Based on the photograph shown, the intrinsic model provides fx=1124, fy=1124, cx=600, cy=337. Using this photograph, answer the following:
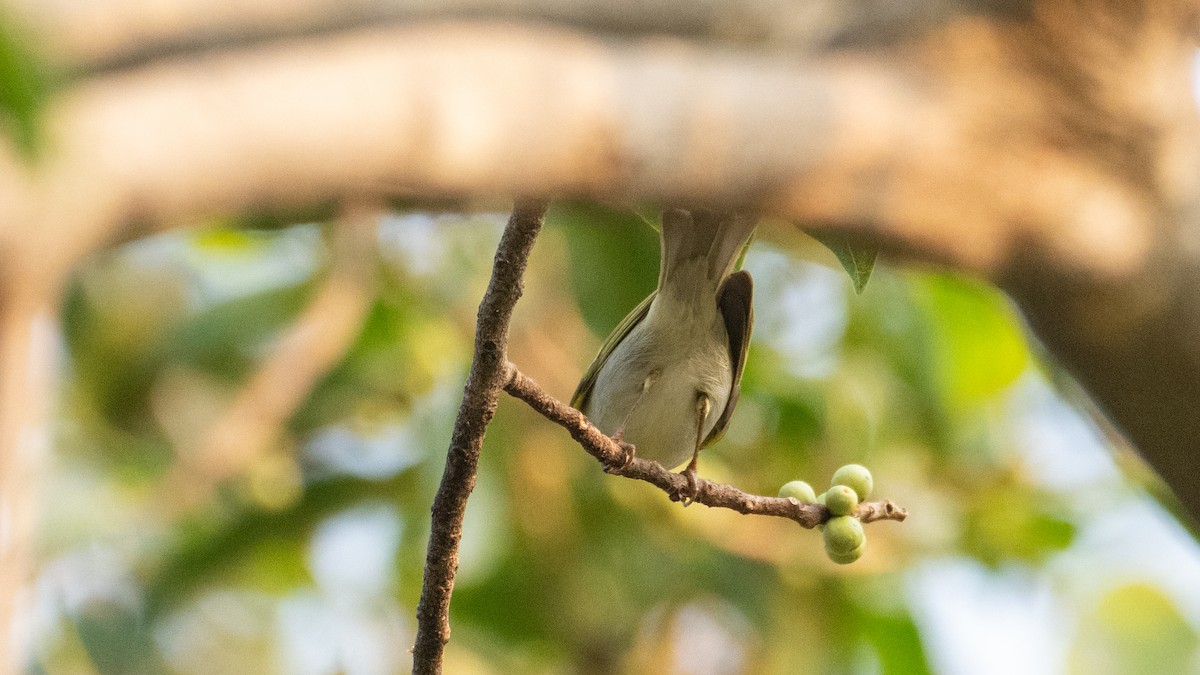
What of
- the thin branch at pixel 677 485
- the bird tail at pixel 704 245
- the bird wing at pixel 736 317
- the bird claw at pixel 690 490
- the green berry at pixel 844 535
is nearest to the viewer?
the thin branch at pixel 677 485

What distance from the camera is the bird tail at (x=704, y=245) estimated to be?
391cm

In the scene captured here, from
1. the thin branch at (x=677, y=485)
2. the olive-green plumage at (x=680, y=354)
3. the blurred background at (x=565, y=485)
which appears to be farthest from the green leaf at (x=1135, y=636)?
the thin branch at (x=677, y=485)

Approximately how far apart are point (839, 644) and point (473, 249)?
2.99m

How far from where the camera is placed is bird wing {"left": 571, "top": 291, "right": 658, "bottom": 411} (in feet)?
14.4

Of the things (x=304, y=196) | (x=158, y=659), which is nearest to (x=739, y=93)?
(x=304, y=196)

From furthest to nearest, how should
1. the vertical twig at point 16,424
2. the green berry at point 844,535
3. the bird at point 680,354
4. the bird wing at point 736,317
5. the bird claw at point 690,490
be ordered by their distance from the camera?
1. the bird wing at point 736,317
2. the bird at point 680,354
3. the bird claw at point 690,490
4. the green berry at point 844,535
5. the vertical twig at point 16,424

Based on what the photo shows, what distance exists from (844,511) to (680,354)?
5.27ft

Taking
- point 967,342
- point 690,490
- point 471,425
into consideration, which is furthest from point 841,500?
point 967,342

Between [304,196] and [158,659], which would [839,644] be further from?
[304,196]

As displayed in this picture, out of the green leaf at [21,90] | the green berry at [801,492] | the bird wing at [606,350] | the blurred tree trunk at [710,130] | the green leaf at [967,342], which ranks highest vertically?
the green leaf at [21,90]

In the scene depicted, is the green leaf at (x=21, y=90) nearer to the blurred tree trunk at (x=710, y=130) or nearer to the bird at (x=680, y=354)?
the blurred tree trunk at (x=710, y=130)

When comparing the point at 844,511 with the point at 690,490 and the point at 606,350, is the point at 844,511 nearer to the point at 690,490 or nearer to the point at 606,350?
the point at 690,490

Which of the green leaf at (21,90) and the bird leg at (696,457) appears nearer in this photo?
the green leaf at (21,90)

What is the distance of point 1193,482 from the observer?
1353 mm
